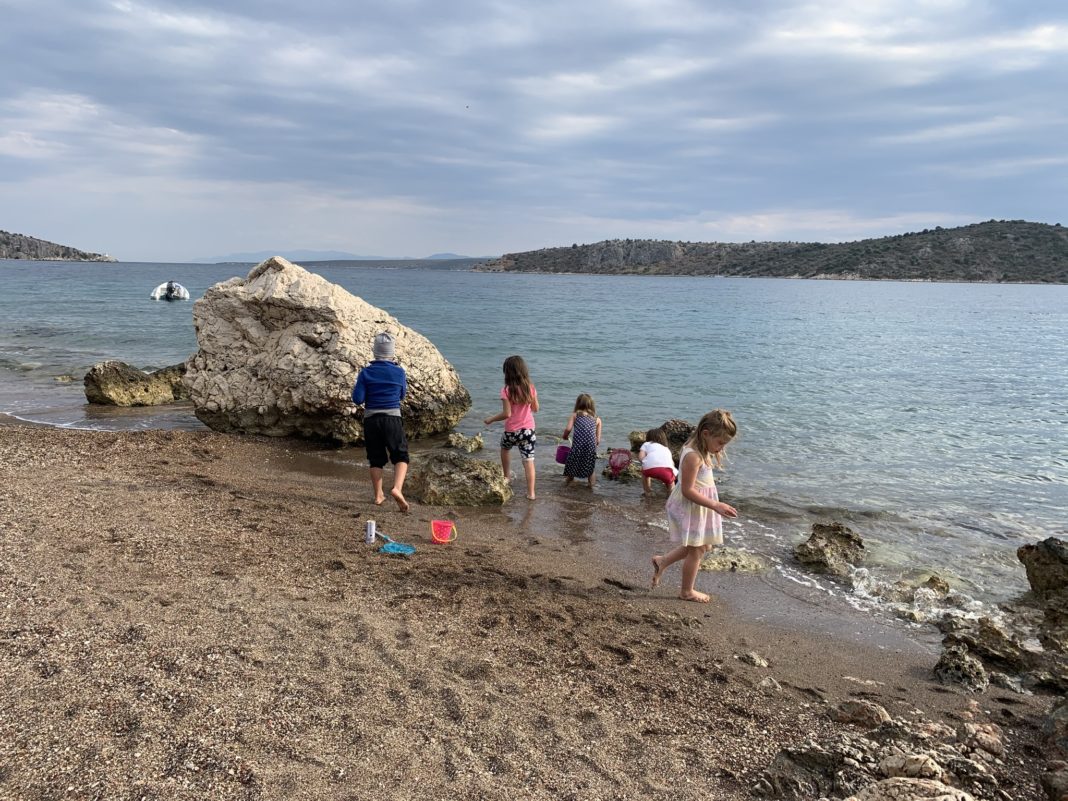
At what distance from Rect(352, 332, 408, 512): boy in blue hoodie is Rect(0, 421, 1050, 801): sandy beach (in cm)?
93

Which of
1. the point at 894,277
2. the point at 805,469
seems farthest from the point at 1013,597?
the point at 894,277

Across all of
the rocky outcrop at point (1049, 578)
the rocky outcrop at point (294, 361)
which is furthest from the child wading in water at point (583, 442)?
the rocky outcrop at point (1049, 578)

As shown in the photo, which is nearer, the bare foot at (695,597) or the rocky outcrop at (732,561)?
the bare foot at (695,597)

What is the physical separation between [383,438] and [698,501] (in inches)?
148

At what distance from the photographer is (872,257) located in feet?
396

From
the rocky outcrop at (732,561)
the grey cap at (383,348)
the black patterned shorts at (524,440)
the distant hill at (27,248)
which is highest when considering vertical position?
the distant hill at (27,248)

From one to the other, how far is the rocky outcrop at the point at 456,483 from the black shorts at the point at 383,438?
0.64 meters

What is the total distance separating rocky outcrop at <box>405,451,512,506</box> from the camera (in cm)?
825

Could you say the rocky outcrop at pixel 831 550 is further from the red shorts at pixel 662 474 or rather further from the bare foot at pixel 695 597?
the red shorts at pixel 662 474

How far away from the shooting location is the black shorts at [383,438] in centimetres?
781

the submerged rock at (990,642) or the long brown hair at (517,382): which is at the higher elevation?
the long brown hair at (517,382)

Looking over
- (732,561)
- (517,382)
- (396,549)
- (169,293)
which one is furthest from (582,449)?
(169,293)

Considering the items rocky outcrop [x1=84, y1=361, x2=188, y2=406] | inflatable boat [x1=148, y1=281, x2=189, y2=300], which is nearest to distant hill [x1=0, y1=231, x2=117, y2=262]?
inflatable boat [x1=148, y1=281, x2=189, y2=300]

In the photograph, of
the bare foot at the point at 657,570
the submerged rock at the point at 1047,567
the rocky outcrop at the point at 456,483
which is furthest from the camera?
the rocky outcrop at the point at 456,483
